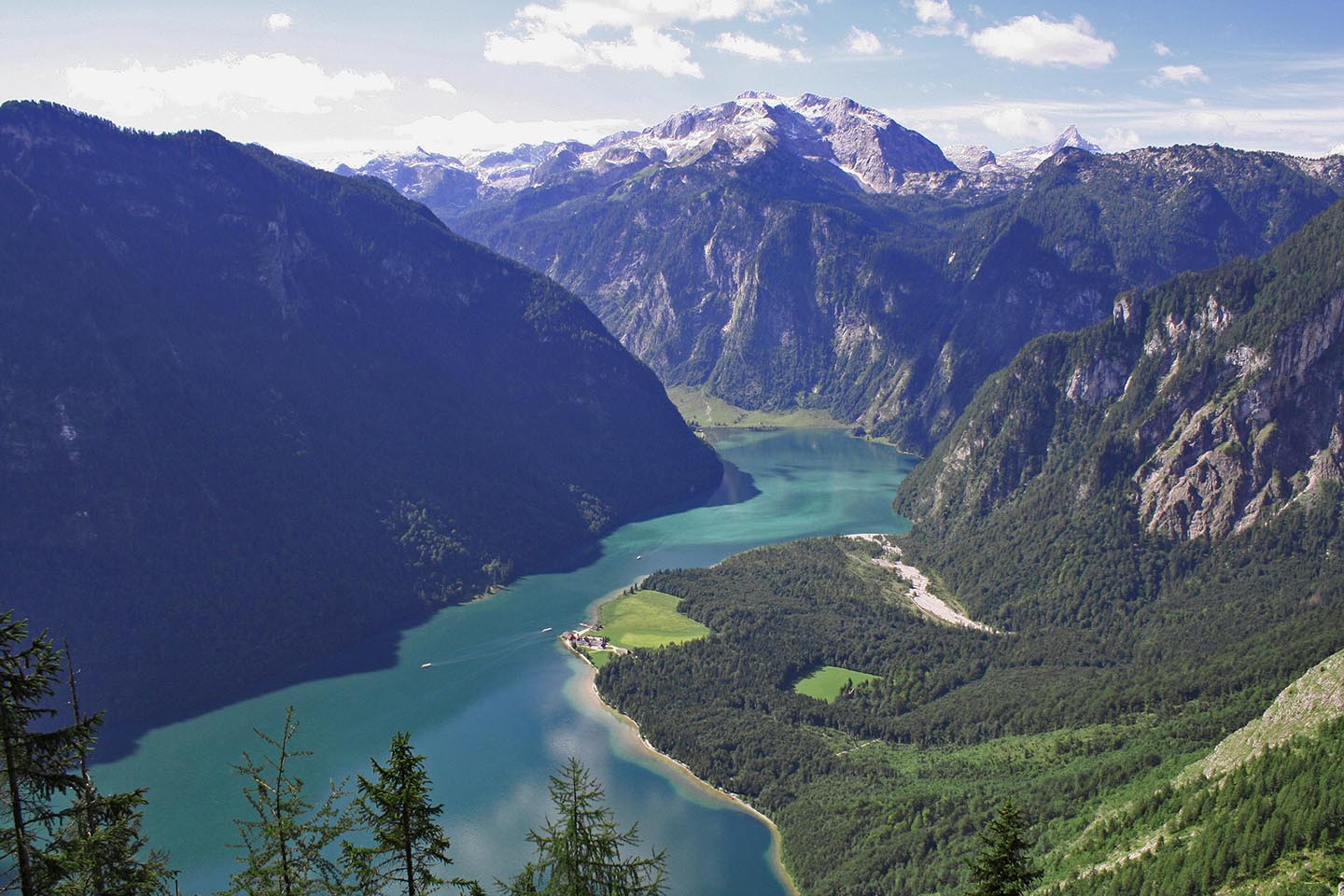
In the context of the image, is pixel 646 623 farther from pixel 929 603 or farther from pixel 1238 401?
pixel 1238 401

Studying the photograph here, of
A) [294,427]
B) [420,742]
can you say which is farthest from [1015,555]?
→ [294,427]

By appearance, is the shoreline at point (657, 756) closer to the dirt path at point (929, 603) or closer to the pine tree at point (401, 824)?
the dirt path at point (929, 603)

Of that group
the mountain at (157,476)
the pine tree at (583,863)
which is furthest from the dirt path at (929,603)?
the pine tree at (583,863)

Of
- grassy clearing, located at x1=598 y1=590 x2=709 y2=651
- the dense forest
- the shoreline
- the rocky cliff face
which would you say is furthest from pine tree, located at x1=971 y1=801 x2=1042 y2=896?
the rocky cliff face

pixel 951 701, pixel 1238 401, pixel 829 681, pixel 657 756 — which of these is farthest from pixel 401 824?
pixel 1238 401

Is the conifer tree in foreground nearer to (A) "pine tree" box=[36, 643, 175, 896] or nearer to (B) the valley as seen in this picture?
(A) "pine tree" box=[36, 643, 175, 896]

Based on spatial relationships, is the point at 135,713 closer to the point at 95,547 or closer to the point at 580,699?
the point at 95,547

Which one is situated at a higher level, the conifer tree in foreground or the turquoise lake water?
the conifer tree in foreground
